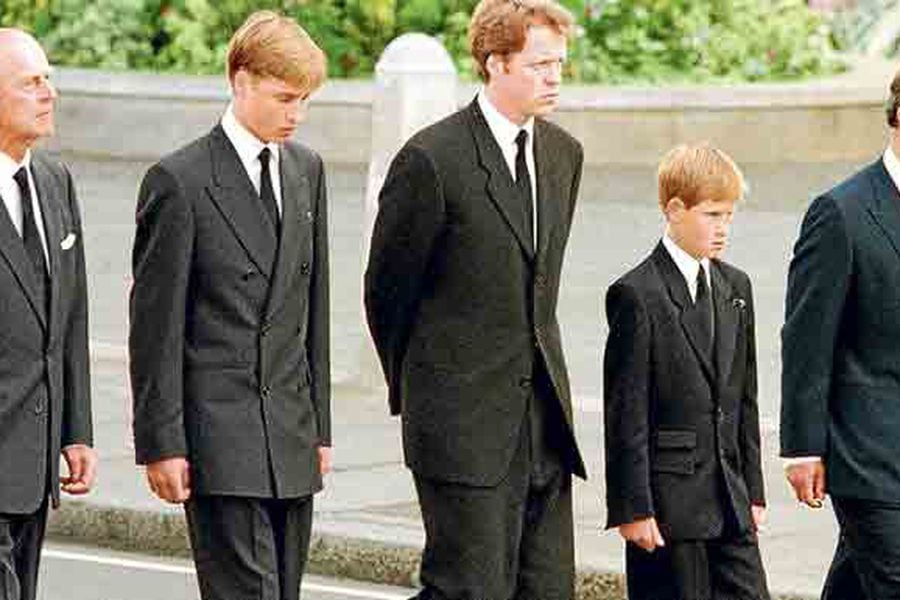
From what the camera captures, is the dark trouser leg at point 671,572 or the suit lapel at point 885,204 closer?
the suit lapel at point 885,204

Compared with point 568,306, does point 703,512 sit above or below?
above

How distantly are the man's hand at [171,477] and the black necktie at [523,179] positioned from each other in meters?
1.08

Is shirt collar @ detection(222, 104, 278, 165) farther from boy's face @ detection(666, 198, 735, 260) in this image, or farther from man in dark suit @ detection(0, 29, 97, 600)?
boy's face @ detection(666, 198, 735, 260)

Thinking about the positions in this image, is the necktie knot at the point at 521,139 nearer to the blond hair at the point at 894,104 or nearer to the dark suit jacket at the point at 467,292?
the dark suit jacket at the point at 467,292

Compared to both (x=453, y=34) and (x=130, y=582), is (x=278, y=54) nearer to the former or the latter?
(x=130, y=582)

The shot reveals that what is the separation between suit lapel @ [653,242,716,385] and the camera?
8.69 metres

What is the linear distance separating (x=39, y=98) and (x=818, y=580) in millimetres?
3491

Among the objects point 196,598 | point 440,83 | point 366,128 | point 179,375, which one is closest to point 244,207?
point 179,375

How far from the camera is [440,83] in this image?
14.0 metres

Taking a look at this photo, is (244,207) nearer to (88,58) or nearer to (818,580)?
(818,580)

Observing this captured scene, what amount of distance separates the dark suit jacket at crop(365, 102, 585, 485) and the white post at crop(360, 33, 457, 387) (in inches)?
223

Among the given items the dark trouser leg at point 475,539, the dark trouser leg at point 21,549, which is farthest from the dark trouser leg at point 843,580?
the dark trouser leg at point 21,549

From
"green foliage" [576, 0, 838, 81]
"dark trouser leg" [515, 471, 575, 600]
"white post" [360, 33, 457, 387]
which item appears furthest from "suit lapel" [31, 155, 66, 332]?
"green foliage" [576, 0, 838, 81]

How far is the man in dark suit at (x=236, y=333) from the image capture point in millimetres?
8055
